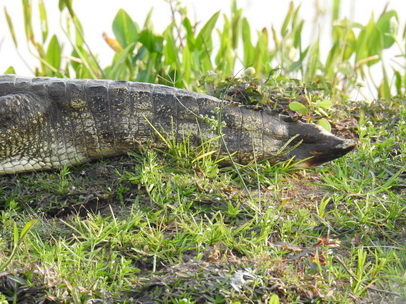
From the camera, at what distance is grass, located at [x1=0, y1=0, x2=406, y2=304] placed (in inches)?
147

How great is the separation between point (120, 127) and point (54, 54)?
3743 mm

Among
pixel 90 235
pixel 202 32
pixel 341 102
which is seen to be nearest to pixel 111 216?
pixel 90 235

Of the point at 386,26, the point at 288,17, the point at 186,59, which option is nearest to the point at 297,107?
the point at 186,59

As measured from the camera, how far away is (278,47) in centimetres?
870

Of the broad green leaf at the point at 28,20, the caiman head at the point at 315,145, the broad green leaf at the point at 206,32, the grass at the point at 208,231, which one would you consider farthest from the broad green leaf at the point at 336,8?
the broad green leaf at the point at 28,20

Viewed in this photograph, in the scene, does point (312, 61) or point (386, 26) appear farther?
point (312, 61)

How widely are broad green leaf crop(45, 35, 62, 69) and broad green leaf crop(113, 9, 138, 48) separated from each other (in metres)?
→ 0.87

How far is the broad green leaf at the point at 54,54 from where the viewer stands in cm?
860

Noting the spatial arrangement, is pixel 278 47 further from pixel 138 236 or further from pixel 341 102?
pixel 138 236

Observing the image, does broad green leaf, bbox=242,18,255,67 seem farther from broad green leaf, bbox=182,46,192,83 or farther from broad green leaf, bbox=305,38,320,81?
broad green leaf, bbox=182,46,192,83

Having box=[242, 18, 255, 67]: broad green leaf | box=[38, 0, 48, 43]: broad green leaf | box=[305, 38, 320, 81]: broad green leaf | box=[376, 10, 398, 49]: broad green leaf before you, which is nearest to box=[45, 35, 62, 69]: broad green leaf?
box=[38, 0, 48, 43]: broad green leaf

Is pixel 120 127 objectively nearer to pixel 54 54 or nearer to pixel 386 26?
pixel 54 54

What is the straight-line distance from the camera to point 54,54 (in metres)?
8.67

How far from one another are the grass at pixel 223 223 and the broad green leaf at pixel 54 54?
290cm
